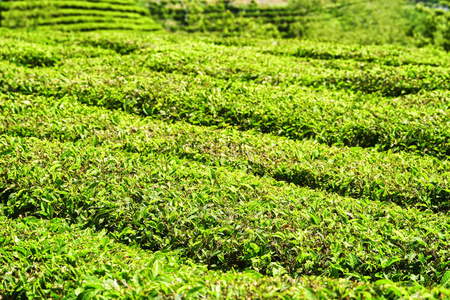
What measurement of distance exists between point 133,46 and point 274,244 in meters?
10.2

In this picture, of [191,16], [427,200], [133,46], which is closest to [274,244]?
[427,200]

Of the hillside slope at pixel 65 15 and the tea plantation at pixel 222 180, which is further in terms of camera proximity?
the hillside slope at pixel 65 15

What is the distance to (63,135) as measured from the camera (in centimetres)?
732

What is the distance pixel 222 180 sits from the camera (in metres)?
5.99

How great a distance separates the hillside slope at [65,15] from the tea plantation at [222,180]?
34911 mm

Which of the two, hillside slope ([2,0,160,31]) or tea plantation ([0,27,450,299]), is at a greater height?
hillside slope ([2,0,160,31])

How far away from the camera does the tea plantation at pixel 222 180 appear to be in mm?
4273

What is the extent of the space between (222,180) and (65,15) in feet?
148

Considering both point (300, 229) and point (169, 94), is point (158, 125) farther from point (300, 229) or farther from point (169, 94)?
point (300, 229)

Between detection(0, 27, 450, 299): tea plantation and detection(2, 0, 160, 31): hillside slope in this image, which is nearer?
detection(0, 27, 450, 299): tea plantation

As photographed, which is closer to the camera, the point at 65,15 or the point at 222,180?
the point at 222,180

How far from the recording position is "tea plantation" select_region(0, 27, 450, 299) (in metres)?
4.27

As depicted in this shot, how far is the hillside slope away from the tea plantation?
34.9 metres

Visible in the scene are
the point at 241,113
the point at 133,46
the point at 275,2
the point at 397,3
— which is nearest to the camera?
the point at 241,113
